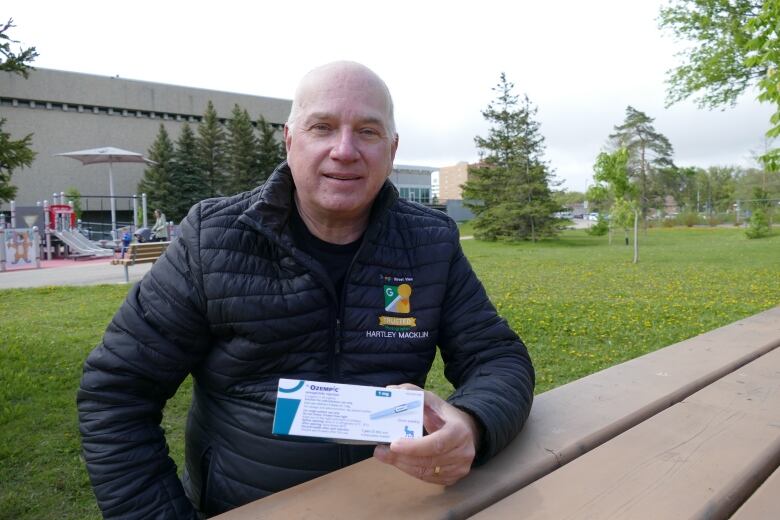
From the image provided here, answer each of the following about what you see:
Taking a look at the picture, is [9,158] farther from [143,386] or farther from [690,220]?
[690,220]

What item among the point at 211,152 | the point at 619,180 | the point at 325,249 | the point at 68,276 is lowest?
the point at 68,276

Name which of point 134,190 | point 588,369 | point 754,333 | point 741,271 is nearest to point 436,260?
point 754,333

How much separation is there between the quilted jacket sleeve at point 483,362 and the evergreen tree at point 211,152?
40315mm

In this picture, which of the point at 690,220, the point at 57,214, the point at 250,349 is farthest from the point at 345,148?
the point at 690,220

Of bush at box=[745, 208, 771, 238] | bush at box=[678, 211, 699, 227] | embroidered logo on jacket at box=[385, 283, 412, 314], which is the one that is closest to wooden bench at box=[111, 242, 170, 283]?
embroidered logo on jacket at box=[385, 283, 412, 314]

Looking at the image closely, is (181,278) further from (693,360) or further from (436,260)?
(693,360)

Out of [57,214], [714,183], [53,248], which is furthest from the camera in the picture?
[714,183]

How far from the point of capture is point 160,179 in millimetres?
37500

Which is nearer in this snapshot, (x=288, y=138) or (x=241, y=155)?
(x=288, y=138)

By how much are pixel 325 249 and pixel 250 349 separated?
395mm

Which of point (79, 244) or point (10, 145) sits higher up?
point (10, 145)

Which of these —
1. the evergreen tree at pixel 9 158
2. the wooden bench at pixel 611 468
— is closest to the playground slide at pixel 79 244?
the evergreen tree at pixel 9 158

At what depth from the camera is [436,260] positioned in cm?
176

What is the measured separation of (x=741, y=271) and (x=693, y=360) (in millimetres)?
12361
